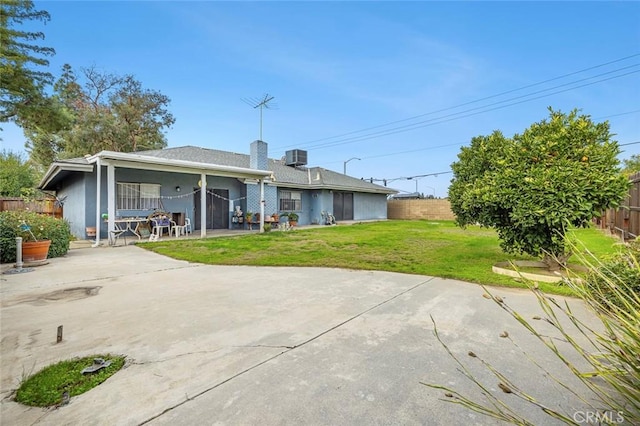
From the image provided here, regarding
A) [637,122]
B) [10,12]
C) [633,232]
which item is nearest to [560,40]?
[633,232]

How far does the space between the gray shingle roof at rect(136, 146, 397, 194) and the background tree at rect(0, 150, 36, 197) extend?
693 inches

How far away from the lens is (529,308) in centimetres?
394

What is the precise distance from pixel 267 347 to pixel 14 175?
32.7m

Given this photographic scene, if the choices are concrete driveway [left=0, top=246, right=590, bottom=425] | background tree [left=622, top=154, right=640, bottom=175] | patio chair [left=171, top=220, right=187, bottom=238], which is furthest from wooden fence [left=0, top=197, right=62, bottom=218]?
background tree [left=622, top=154, right=640, bottom=175]

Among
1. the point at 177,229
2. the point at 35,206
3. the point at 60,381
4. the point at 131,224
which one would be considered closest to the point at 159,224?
the point at 177,229

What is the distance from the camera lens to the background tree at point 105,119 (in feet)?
72.1

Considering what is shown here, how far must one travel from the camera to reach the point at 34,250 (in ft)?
22.9

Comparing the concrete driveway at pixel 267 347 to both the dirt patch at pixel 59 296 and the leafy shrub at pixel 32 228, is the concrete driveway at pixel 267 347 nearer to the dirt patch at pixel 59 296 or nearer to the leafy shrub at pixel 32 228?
the dirt patch at pixel 59 296

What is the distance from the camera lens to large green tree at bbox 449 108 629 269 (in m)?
4.66

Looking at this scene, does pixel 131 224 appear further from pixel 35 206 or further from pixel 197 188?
pixel 35 206

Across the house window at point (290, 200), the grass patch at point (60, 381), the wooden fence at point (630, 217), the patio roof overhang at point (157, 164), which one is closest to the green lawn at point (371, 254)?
the wooden fence at point (630, 217)

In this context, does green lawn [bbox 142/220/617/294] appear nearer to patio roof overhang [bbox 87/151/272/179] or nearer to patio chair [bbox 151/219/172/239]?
patio chair [bbox 151/219/172/239]

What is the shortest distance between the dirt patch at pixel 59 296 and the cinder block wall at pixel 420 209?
21528mm

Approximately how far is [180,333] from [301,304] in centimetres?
153
